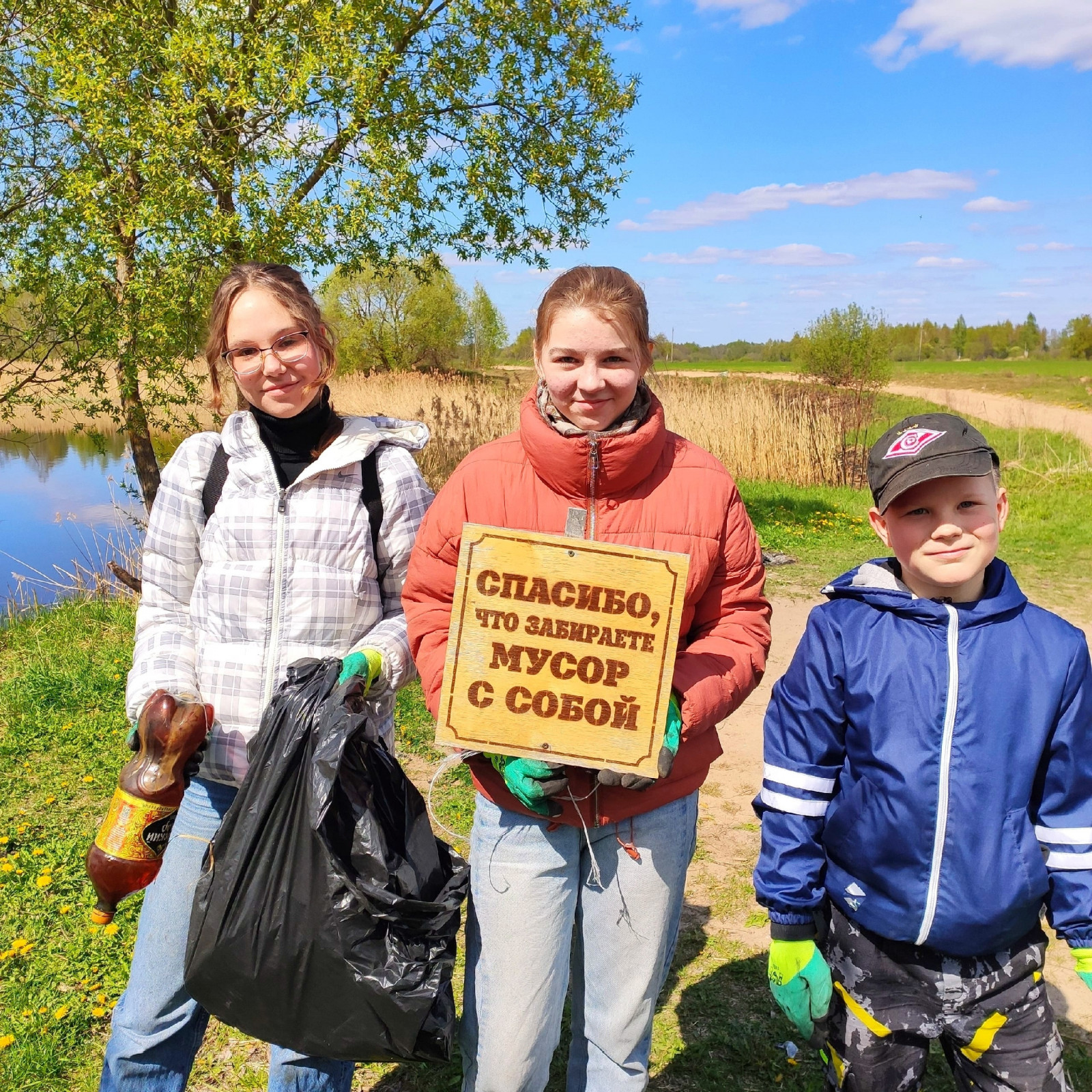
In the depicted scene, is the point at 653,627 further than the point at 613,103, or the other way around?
the point at 613,103

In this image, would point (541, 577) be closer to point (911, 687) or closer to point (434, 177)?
point (911, 687)

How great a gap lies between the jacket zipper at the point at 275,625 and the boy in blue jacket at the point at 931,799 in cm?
118

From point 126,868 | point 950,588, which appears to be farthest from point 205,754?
point 950,588

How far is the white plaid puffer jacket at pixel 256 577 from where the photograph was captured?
7.13 ft

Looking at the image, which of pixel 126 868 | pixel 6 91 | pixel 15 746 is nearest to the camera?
pixel 126 868

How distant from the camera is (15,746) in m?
5.02

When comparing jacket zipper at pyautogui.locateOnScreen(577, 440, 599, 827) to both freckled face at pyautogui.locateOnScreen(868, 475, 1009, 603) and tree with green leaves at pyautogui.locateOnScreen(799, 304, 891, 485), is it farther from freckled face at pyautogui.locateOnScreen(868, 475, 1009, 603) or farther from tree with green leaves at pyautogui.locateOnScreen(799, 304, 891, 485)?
tree with green leaves at pyautogui.locateOnScreen(799, 304, 891, 485)

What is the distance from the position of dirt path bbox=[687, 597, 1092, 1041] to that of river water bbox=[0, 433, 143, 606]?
A: 5919mm

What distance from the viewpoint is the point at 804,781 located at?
194cm

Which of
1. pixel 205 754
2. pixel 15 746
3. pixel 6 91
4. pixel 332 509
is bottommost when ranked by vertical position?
pixel 15 746

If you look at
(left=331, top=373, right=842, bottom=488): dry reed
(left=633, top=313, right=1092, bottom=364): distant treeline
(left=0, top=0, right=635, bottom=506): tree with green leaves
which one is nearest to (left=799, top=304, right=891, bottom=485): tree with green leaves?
(left=331, top=373, right=842, bottom=488): dry reed

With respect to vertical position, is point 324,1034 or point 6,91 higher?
point 6,91

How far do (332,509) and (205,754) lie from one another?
67 centimetres

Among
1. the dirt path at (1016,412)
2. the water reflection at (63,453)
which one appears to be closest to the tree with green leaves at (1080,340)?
the dirt path at (1016,412)
